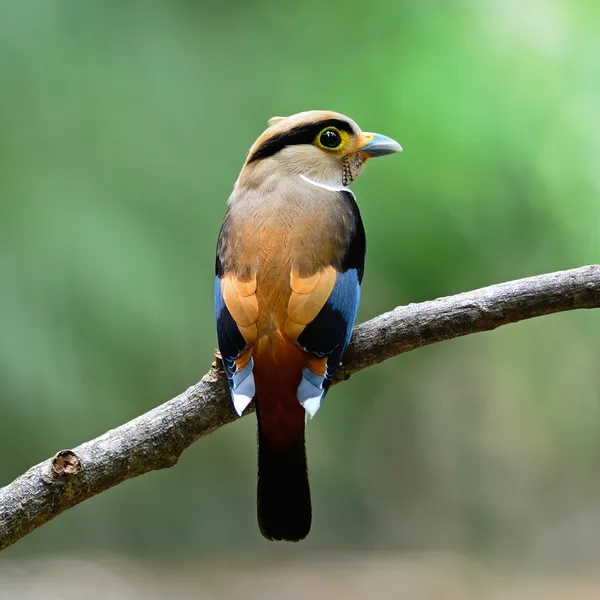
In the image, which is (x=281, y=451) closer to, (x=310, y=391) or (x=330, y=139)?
(x=310, y=391)

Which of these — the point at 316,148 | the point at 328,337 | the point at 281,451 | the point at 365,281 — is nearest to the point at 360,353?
the point at 328,337

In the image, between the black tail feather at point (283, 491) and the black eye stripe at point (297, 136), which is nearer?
the black tail feather at point (283, 491)

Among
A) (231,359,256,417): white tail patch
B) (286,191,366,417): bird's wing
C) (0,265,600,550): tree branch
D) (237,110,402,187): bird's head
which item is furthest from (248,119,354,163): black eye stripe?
(231,359,256,417): white tail patch

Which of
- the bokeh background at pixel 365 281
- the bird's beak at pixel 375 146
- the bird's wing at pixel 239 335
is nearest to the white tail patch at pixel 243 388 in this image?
the bird's wing at pixel 239 335

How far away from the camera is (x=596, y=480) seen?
4.07 metres

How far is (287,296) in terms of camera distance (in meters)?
1.78

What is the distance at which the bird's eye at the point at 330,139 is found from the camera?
217 cm

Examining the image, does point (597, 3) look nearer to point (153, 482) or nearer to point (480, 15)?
point (480, 15)

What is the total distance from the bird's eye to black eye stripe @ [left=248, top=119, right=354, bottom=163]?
0.4 inches

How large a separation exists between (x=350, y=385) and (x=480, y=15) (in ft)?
5.43

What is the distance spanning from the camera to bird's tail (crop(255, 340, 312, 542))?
1719 millimetres

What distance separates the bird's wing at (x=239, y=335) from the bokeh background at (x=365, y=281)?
1803 mm

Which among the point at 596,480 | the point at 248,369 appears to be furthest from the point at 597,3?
the point at 248,369

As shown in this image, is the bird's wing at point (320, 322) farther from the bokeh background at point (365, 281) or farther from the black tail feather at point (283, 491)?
the bokeh background at point (365, 281)
